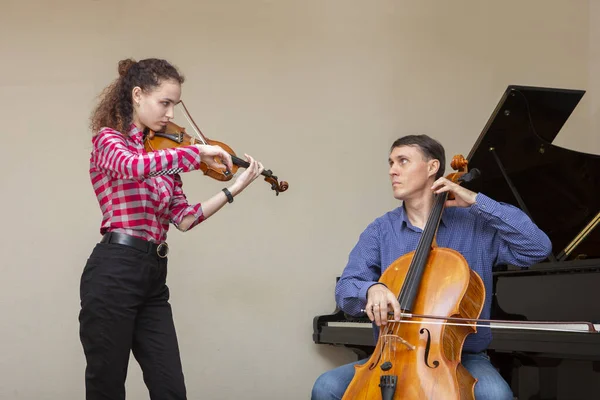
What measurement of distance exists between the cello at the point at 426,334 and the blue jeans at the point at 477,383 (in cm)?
7

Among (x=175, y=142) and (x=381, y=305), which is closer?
(x=381, y=305)

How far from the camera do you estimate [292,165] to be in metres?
4.22

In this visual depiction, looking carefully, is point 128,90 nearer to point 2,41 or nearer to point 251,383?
point 2,41

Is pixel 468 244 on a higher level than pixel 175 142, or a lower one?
lower

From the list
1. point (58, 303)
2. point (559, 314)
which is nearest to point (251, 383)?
point (58, 303)

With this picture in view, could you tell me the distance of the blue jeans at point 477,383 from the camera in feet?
6.30

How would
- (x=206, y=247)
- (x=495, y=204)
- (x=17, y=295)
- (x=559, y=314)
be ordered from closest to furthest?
(x=495, y=204) → (x=559, y=314) → (x=17, y=295) → (x=206, y=247)

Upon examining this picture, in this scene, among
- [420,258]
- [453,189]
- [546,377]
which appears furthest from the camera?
[546,377]

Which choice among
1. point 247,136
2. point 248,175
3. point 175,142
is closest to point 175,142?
point 175,142

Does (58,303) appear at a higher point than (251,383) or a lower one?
higher

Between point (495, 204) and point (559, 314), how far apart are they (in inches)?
32.5

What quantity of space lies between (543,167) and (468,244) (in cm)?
116

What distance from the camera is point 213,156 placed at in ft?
7.00

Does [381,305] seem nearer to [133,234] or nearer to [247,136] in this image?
[133,234]
